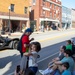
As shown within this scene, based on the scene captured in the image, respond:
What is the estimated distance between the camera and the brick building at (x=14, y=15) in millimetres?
43781

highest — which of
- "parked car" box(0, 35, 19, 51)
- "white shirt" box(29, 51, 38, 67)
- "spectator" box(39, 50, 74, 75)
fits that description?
"white shirt" box(29, 51, 38, 67)

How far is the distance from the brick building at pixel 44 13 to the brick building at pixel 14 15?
6.65 m

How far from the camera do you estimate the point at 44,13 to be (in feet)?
211

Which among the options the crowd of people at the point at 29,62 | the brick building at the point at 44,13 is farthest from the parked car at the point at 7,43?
the brick building at the point at 44,13

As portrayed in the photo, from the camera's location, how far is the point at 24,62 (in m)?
5.55

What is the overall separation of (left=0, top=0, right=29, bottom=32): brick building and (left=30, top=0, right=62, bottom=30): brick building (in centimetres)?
665

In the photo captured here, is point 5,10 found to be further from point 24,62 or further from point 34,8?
point 24,62

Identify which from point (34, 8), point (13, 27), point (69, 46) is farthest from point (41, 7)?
point (69, 46)

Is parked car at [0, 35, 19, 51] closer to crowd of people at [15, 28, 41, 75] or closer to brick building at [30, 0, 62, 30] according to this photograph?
crowd of people at [15, 28, 41, 75]

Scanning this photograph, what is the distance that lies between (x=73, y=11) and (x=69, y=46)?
94.4 m

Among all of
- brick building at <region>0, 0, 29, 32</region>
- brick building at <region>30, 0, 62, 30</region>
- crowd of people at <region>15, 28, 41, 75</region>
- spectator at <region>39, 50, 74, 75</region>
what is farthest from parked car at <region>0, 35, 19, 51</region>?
brick building at <region>30, 0, 62, 30</region>

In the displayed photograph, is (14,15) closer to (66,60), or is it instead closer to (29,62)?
(66,60)

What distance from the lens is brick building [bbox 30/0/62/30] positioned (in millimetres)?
60375

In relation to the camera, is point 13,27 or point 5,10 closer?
point 5,10
